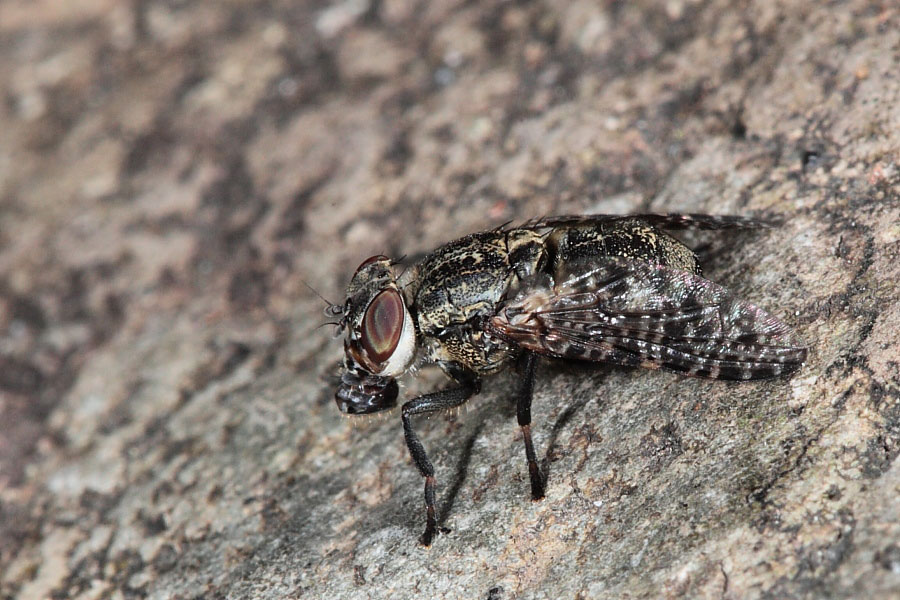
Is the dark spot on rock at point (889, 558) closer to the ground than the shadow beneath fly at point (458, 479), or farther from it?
closer to the ground

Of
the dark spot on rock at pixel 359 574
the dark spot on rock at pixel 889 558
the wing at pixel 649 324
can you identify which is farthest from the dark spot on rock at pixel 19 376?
the dark spot on rock at pixel 889 558

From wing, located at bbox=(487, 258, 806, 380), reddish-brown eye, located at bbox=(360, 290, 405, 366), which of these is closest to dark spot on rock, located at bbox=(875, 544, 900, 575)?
wing, located at bbox=(487, 258, 806, 380)

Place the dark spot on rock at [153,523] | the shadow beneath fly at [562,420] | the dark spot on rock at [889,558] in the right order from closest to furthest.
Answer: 1. the dark spot on rock at [889,558]
2. the shadow beneath fly at [562,420]
3. the dark spot on rock at [153,523]

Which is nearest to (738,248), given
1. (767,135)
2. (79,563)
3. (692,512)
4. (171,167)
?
(767,135)

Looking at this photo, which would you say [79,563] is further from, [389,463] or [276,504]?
[389,463]

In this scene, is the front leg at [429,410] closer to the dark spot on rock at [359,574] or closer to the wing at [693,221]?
the dark spot on rock at [359,574]

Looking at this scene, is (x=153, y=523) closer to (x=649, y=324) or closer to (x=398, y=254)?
(x=398, y=254)
